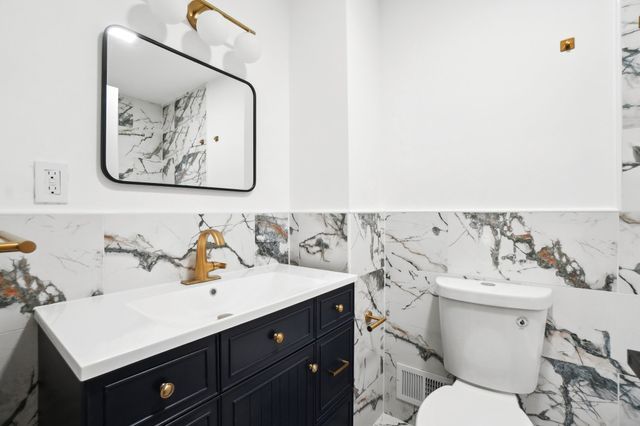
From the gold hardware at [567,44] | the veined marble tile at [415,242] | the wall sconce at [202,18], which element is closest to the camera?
the wall sconce at [202,18]

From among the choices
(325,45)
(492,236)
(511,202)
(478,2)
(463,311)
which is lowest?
(463,311)

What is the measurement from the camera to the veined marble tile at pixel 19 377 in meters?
0.79

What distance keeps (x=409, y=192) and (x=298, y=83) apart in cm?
87

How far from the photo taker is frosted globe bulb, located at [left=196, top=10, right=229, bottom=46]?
1.15 meters

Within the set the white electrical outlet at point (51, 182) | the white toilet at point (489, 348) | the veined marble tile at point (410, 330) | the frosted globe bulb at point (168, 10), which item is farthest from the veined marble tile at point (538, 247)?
the white electrical outlet at point (51, 182)

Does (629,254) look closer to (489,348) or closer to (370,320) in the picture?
(489,348)

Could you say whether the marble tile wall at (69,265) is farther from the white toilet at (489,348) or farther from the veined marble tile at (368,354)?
the white toilet at (489,348)

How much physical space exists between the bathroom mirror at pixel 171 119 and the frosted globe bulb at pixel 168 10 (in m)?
0.10

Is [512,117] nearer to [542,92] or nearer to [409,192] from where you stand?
[542,92]

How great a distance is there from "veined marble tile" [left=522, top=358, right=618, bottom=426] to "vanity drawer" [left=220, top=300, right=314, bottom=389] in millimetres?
1086

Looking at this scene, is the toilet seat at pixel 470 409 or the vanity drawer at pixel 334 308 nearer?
the toilet seat at pixel 470 409

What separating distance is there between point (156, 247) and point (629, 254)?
181cm

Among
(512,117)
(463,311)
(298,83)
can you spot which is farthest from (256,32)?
(463,311)

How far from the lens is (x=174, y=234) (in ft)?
3.76
